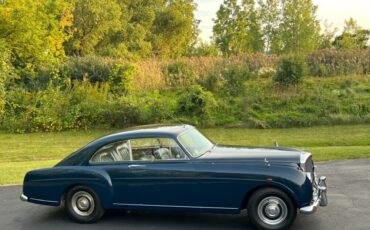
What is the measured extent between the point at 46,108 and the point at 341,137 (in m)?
12.3

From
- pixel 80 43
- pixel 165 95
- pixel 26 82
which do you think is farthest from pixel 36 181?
pixel 80 43

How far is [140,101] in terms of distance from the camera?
20.9 m

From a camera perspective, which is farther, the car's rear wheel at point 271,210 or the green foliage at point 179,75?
the green foliage at point 179,75

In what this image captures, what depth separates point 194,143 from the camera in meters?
7.46

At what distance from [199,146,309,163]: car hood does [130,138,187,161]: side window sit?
43cm

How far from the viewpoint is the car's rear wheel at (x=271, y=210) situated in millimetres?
6555

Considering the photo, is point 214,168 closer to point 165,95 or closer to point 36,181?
Result: point 36,181

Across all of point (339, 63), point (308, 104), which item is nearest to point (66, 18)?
point (339, 63)

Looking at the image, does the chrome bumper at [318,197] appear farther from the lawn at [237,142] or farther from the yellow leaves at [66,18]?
the yellow leaves at [66,18]

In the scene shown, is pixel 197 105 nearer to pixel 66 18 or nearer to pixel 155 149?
pixel 155 149

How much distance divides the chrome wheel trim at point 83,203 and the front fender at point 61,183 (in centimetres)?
19

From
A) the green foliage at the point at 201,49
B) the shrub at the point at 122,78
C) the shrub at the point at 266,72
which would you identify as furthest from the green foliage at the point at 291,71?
the green foliage at the point at 201,49

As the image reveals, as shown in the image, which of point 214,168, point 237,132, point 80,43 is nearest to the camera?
point 214,168

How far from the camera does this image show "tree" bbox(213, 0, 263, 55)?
38938 mm
